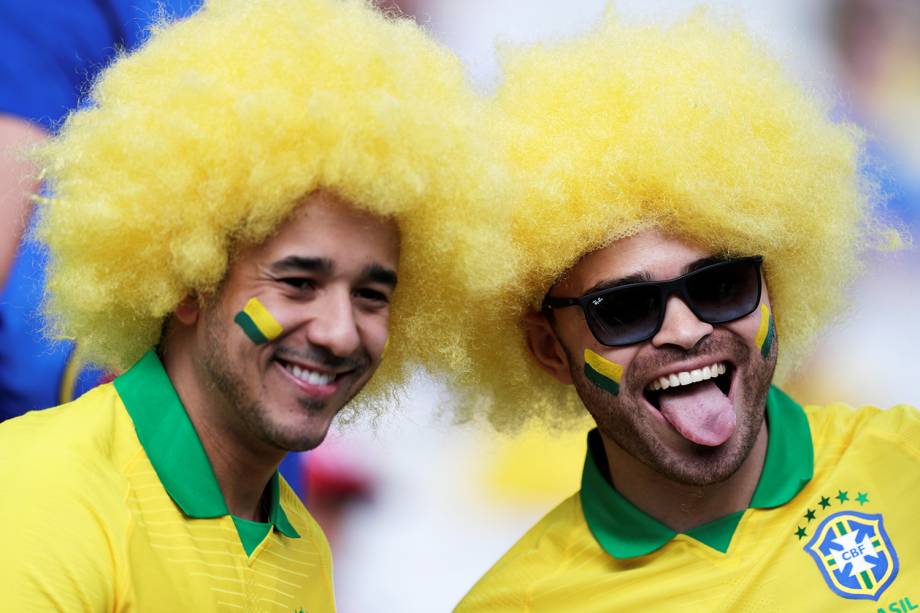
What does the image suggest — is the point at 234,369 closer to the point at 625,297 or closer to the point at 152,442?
the point at 152,442

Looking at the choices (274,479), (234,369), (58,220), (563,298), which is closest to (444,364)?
(563,298)

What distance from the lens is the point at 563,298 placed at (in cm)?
353

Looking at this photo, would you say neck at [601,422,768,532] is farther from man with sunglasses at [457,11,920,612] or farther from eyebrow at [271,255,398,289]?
eyebrow at [271,255,398,289]

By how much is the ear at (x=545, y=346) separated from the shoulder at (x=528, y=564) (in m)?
0.46

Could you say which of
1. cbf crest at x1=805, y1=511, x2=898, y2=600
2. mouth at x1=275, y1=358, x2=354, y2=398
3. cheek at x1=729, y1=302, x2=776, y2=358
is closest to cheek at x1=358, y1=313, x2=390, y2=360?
mouth at x1=275, y1=358, x2=354, y2=398

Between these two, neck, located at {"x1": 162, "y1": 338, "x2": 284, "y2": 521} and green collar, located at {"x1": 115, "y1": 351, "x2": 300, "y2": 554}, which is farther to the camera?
neck, located at {"x1": 162, "y1": 338, "x2": 284, "y2": 521}

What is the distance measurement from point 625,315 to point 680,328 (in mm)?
175

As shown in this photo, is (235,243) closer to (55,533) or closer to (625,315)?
(55,533)

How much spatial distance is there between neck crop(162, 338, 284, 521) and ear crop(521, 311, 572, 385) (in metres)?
1.05

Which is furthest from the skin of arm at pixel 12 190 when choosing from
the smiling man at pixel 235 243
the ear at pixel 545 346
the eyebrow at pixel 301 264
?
the ear at pixel 545 346

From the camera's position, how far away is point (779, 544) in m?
3.24

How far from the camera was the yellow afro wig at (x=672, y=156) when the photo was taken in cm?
339

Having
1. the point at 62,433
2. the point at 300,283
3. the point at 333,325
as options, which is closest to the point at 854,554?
the point at 333,325

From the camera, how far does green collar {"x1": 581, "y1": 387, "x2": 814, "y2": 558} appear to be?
3.35 metres
